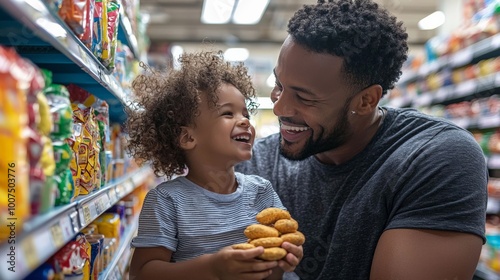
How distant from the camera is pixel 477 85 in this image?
3643 mm

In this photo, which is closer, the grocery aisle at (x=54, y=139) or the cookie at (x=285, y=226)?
the grocery aisle at (x=54, y=139)

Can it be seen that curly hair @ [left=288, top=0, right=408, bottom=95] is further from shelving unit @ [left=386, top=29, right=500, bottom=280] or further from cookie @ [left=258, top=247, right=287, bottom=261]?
shelving unit @ [left=386, top=29, right=500, bottom=280]

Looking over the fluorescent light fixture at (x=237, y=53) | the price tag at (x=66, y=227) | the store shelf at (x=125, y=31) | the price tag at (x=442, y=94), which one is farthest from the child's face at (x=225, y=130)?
the fluorescent light fixture at (x=237, y=53)

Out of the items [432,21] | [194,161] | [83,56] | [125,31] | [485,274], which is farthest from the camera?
[432,21]

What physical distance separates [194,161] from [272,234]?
0.48 m

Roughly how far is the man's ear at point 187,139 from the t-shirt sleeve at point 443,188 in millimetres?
704

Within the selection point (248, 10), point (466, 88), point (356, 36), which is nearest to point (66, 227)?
point (356, 36)

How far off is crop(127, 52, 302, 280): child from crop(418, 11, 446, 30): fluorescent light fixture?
322 inches

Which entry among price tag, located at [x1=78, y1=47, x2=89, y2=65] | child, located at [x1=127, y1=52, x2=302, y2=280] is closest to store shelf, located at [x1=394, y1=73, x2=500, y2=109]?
child, located at [x1=127, y1=52, x2=302, y2=280]

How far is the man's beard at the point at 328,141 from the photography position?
1.85 metres

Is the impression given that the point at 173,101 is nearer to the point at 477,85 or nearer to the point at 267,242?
the point at 267,242

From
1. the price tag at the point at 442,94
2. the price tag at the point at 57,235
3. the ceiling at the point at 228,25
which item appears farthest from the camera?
the ceiling at the point at 228,25

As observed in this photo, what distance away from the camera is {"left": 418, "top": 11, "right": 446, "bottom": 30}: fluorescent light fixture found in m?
8.96

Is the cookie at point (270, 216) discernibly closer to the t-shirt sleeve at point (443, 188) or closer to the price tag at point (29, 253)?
the t-shirt sleeve at point (443, 188)
